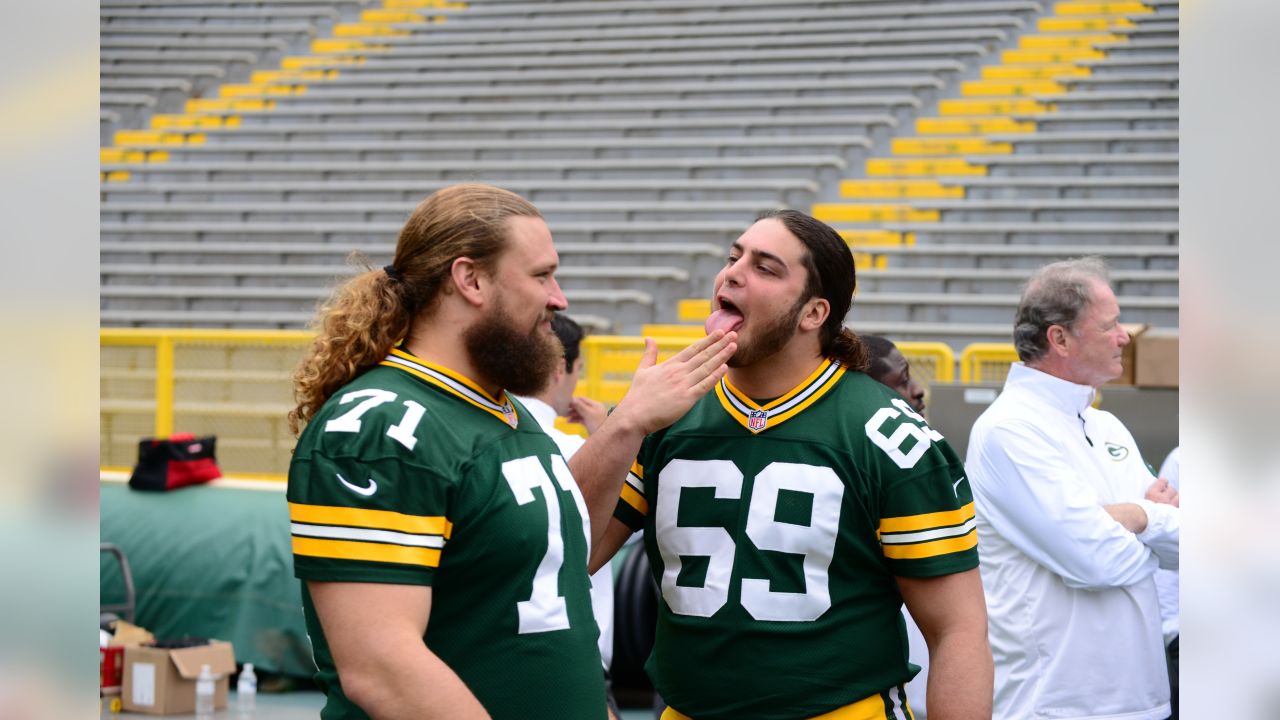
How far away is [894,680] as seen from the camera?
237cm

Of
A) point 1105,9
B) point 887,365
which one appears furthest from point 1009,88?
point 887,365

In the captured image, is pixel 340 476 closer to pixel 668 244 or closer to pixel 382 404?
pixel 382 404

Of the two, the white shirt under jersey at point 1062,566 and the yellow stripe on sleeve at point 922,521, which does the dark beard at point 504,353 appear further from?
the white shirt under jersey at point 1062,566

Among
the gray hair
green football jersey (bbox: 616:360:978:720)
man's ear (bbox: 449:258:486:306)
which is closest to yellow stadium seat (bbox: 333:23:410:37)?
the gray hair

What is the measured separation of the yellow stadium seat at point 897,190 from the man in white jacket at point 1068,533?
10.5 meters

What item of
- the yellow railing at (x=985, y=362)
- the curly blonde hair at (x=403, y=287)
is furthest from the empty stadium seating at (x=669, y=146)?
the curly blonde hair at (x=403, y=287)

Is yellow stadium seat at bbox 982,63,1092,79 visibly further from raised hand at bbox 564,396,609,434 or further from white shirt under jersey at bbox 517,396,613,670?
white shirt under jersey at bbox 517,396,613,670

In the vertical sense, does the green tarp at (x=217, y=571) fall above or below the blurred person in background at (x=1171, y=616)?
below

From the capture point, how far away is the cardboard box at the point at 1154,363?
6.19 metres

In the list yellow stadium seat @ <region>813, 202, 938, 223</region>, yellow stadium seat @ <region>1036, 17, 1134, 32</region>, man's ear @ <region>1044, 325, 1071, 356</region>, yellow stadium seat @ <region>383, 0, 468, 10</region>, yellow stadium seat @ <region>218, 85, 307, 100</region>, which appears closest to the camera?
man's ear @ <region>1044, 325, 1071, 356</region>

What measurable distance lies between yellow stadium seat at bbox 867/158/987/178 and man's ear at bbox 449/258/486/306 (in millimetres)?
12645

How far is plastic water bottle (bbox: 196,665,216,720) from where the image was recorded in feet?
21.4
